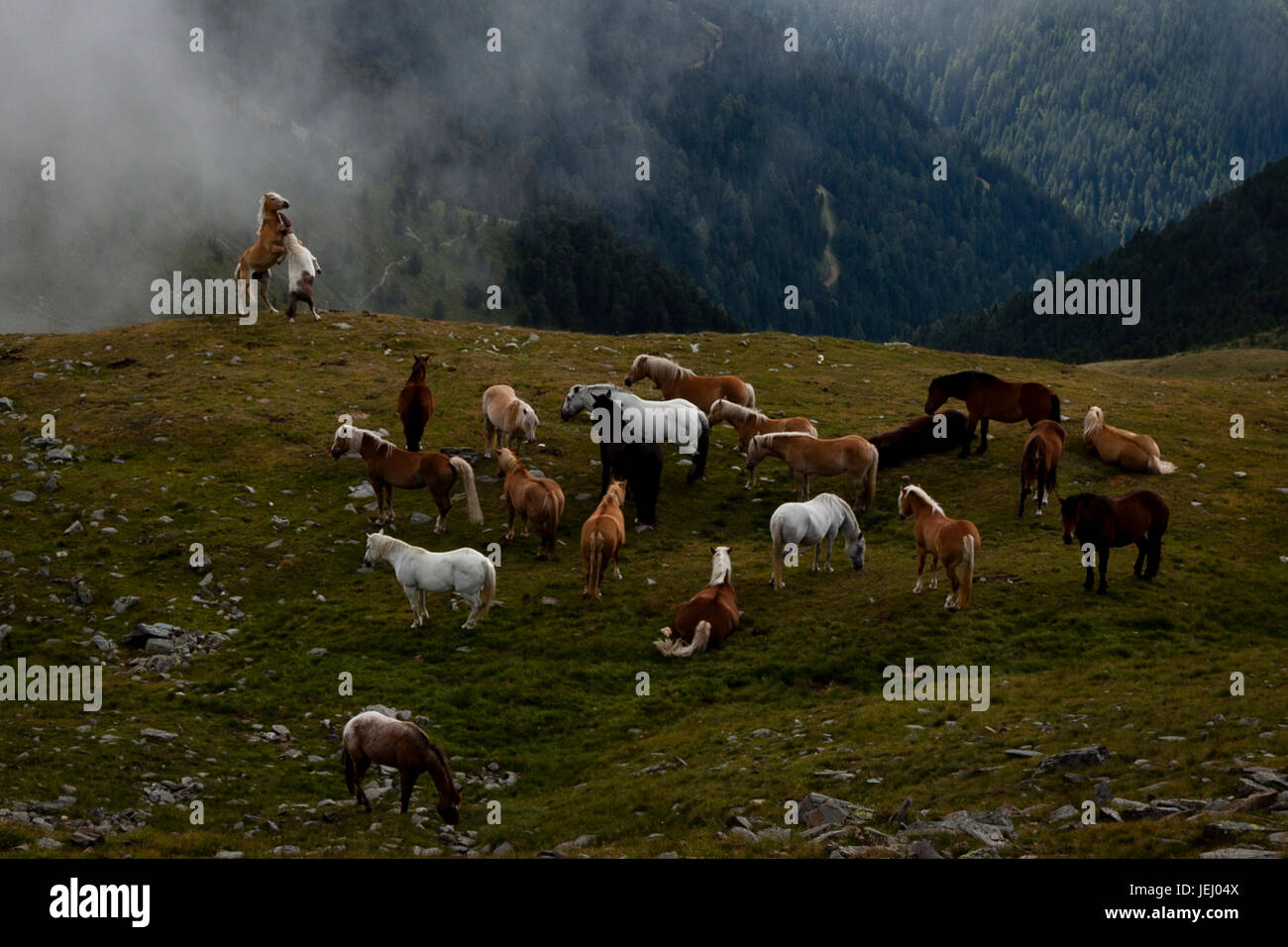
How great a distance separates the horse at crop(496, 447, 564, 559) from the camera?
22.8 metres

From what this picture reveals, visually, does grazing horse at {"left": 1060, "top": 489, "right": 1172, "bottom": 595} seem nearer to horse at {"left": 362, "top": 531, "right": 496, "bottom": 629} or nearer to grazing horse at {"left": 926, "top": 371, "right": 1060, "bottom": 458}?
grazing horse at {"left": 926, "top": 371, "right": 1060, "bottom": 458}

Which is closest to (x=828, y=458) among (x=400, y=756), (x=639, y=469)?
(x=639, y=469)

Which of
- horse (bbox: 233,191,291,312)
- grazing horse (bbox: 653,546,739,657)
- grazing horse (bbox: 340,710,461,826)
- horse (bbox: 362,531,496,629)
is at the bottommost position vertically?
grazing horse (bbox: 340,710,461,826)

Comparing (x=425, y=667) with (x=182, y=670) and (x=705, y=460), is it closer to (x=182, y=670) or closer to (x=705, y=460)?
(x=182, y=670)

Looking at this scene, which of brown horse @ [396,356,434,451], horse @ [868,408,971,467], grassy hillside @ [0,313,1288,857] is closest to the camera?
grassy hillside @ [0,313,1288,857]

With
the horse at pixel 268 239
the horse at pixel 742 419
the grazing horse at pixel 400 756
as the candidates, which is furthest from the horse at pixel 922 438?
the horse at pixel 268 239

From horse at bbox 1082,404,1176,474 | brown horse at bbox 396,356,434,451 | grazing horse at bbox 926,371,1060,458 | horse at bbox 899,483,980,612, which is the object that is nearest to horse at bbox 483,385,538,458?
brown horse at bbox 396,356,434,451

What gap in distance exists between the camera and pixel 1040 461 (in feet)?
83.5

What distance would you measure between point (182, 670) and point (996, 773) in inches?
509

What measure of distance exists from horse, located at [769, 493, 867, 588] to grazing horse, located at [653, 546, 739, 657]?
1.84 m

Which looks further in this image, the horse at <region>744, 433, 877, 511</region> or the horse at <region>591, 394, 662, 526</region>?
the horse at <region>744, 433, 877, 511</region>

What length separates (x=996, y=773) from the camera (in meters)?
A: 12.9

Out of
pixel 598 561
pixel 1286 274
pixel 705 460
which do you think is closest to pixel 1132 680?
pixel 598 561

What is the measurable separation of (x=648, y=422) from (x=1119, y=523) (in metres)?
10.6
